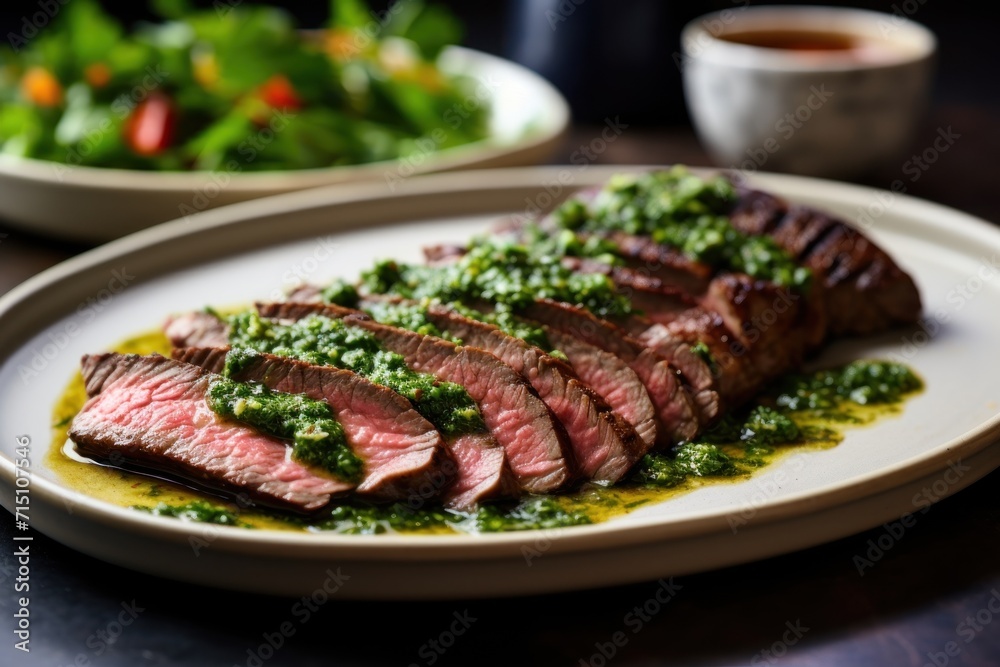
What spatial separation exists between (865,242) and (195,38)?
453cm

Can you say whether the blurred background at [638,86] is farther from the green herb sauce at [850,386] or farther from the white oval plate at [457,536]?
the green herb sauce at [850,386]

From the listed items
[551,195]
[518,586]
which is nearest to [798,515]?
[518,586]

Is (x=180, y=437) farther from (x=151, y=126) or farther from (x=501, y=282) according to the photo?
(x=151, y=126)

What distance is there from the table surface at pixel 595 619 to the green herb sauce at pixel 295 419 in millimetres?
482

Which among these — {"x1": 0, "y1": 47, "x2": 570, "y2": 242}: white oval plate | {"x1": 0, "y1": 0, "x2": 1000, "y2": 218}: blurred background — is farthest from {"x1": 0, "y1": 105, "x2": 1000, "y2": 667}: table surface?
{"x1": 0, "y1": 0, "x2": 1000, "y2": 218}: blurred background

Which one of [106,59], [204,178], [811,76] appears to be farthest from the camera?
[106,59]

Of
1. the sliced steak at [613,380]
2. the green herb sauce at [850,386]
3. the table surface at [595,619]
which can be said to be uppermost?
the sliced steak at [613,380]

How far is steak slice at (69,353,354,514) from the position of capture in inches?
126

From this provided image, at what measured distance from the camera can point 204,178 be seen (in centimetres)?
547

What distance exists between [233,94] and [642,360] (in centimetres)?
387

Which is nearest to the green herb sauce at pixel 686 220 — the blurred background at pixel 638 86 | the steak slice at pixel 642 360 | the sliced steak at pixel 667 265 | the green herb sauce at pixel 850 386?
the sliced steak at pixel 667 265

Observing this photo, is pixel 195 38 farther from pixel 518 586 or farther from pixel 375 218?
pixel 518 586

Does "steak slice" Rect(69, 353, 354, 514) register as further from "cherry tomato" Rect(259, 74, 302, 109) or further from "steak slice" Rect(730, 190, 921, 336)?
"cherry tomato" Rect(259, 74, 302, 109)

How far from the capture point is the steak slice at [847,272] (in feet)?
14.6
